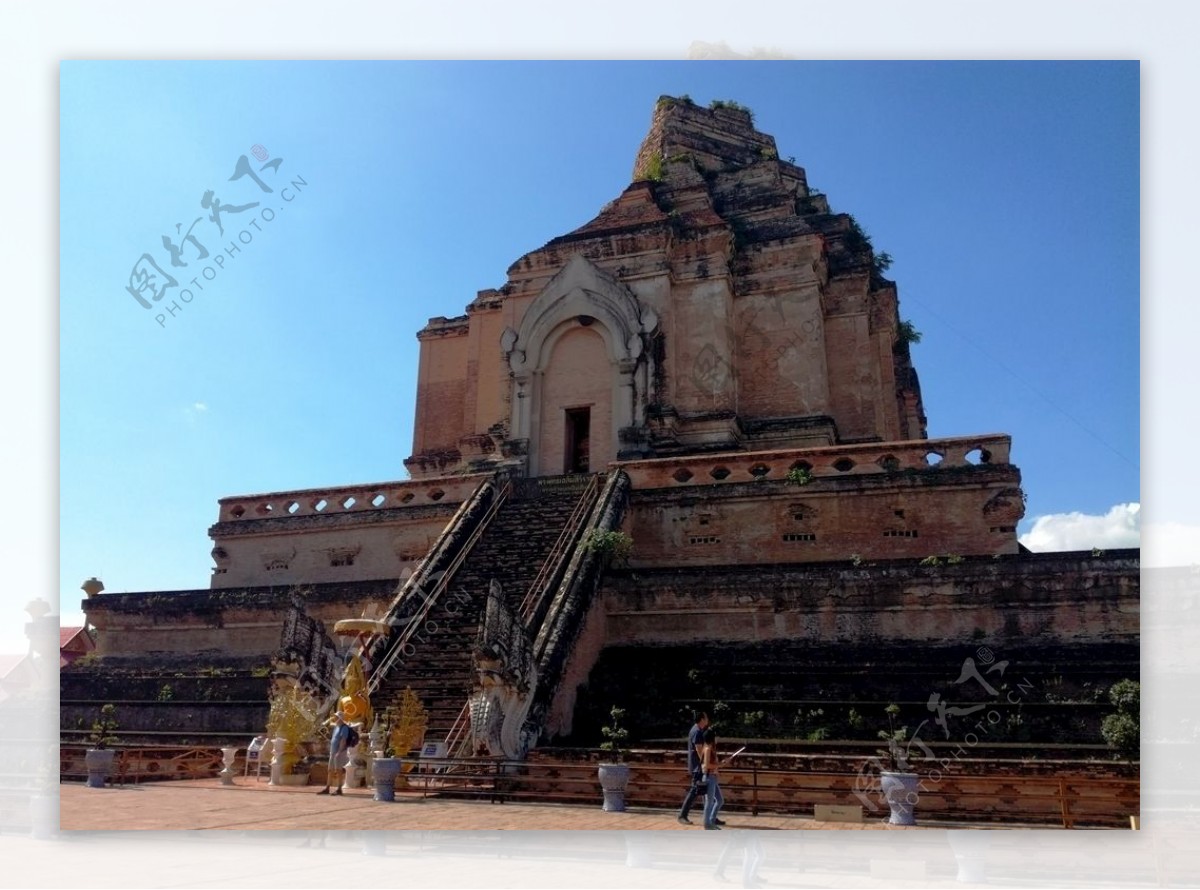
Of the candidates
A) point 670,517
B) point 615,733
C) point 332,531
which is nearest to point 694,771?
point 615,733

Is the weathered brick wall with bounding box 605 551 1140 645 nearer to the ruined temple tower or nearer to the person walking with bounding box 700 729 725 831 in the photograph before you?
the person walking with bounding box 700 729 725 831

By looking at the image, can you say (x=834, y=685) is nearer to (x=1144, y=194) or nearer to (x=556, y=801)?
(x=556, y=801)

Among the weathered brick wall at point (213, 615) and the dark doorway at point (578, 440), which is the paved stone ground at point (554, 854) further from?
the dark doorway at point (578, 440)

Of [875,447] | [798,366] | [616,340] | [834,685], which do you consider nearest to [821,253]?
[798,366]

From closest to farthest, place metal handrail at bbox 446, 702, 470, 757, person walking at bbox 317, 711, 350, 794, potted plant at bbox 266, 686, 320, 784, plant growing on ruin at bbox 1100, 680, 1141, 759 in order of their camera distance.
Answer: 1. plant growing on ruin at bbox 1100, 680, 1141, 759
2. person walking at bbox 317, 711, 350, 794
3. metal handrail at bbox 446, 702, 470, 757
4. potted plant at bbox 266, 686, 320, 784

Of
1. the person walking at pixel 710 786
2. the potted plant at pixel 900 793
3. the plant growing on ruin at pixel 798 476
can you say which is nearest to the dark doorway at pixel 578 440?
the plant growing on ruin at pixel 798 476

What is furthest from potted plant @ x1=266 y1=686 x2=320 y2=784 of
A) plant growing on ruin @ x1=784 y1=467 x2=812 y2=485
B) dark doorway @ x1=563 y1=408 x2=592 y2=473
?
dark doorway @ x1=563 y1=408 x2=592 y2=473

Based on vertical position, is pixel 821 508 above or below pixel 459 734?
above

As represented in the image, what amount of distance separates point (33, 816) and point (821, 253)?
52.1 ft

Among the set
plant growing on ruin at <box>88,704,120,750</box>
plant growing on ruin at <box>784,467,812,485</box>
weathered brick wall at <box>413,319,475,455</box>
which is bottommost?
plant growing on ruin at <box>88,704,120,750</box>

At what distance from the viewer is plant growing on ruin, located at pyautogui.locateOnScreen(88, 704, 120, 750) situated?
13817 millimetres

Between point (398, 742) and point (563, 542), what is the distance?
A: 4.82 m

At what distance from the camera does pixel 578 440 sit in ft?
67.2

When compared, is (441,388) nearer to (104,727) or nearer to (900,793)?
(104,727)
